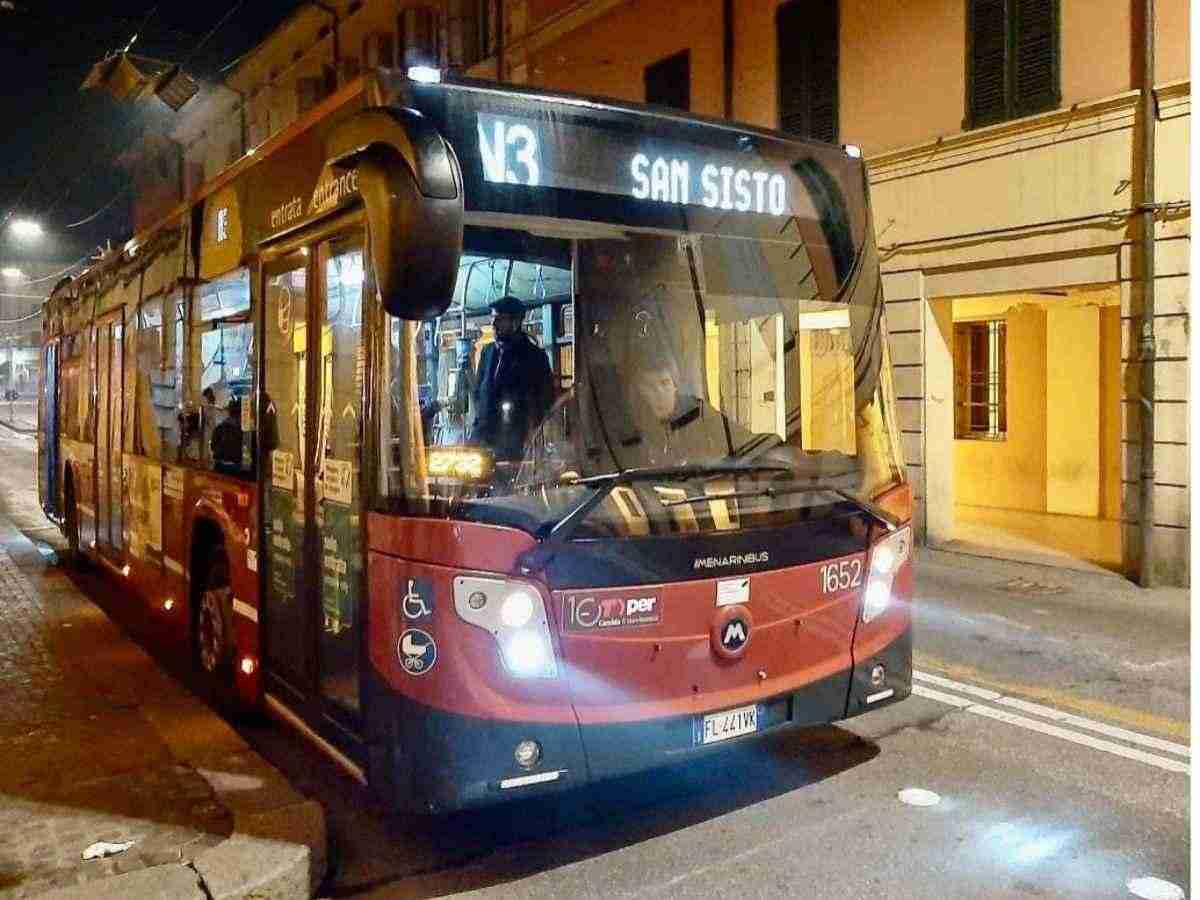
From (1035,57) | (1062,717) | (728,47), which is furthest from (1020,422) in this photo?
(1062,717)

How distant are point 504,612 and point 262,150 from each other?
10.0ft

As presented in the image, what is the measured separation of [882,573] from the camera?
4.91m

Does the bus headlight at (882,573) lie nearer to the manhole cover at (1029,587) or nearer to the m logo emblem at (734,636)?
the m logo emblem at (734,636)

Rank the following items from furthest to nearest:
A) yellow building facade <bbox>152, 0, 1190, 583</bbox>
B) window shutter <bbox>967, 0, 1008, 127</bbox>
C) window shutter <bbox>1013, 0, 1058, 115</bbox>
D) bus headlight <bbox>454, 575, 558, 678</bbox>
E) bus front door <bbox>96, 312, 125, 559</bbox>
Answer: window shutter <bbox>967, 0, 1008, 127</bbox> → window shutter <bbox>1013, 0, 1058, 115</bbox> → yellow building facade <bbox>152, 0, 1190, 583</bbox> → bus front door <bbox>96, 312, 125, 559</bbox> → bus headlight <bbox>454, 575, 558, 678</bbox>

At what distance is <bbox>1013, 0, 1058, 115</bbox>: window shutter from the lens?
1141 centimetres

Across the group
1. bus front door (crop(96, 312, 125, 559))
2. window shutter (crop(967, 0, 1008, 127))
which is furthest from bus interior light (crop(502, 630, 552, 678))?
window shutter (crop(967, 0, 1008, 127))

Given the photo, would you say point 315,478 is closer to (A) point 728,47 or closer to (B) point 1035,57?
(B) point 1035,57

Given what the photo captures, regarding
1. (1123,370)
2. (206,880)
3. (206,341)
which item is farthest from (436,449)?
(1123,370)

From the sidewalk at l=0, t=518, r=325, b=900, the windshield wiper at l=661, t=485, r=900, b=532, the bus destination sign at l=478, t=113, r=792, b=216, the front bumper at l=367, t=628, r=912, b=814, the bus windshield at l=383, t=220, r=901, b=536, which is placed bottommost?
the sidewalk at l=0, t=518, r=325, b=900

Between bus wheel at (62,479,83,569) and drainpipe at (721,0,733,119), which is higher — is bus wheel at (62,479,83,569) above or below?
below

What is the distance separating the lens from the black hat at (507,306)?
13.8 ft

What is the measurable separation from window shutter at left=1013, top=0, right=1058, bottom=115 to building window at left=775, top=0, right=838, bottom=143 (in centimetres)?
259

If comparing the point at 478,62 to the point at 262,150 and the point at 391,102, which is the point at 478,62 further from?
the point at 391,102

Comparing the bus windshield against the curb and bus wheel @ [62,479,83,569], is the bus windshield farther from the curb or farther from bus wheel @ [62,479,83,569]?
the curb
